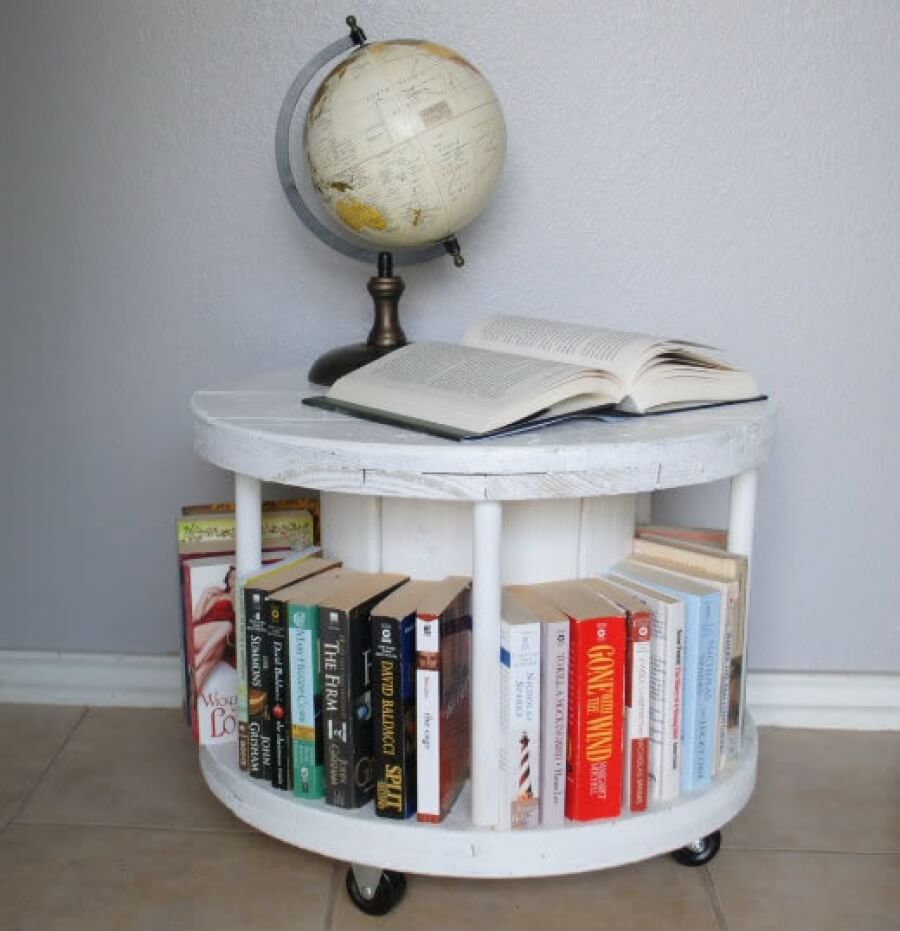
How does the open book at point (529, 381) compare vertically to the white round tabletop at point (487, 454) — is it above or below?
above

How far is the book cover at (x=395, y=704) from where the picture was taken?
3.82 feet

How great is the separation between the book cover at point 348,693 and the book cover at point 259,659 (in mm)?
80

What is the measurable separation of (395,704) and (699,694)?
352mm

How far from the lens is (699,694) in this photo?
1263 millimetres

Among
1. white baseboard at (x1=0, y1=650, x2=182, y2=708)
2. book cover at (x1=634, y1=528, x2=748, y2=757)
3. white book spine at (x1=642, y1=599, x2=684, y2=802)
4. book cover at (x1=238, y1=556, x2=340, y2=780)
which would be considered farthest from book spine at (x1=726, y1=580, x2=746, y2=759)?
white baseboard at (x1=0, y1=650, x2=182, y2=708)

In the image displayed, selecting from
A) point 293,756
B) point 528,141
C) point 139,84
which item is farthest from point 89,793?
point 528,141

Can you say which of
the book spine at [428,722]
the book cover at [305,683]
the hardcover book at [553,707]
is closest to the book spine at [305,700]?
the book cover at [305,683]

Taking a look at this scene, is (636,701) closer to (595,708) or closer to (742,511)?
(595,708)

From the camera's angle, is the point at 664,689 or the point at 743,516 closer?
the point at 664,689

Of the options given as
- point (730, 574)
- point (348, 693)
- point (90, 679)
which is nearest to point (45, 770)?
point (90, 679)

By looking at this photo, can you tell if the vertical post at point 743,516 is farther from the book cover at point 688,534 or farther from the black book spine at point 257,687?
the black book spine at point 257,687

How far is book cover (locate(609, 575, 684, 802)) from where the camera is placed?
3.98 feet

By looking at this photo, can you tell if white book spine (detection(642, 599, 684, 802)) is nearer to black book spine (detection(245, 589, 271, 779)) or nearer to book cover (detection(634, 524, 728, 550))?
book cover (detection(634, 524, 728, 550))

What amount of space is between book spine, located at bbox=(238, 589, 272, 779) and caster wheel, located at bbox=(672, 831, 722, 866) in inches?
20.5
